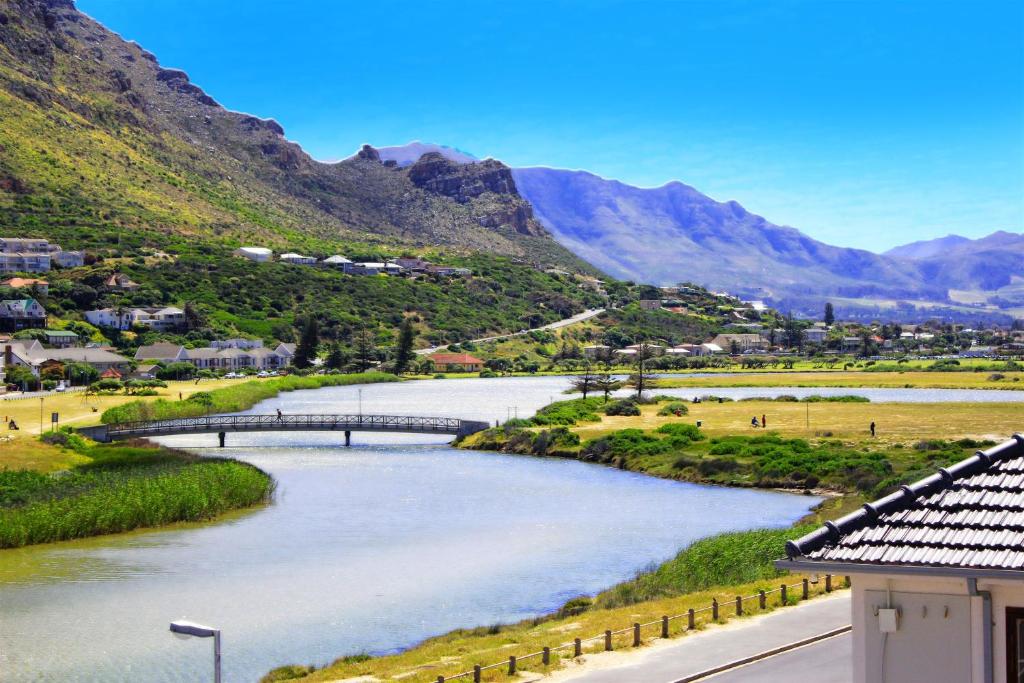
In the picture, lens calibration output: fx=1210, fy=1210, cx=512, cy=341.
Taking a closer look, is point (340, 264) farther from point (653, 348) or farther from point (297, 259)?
point (653, 348)

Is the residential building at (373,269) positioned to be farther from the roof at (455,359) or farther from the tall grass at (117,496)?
the tall grass at (117,496)

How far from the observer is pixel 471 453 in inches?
2800

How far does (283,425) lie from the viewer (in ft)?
241

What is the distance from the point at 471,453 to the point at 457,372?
78.4 metres

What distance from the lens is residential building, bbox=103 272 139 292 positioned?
477 feet

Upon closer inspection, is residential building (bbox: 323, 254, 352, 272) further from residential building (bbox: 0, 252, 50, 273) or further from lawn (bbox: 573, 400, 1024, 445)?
lawn (bbox: 573, 400, 1024, 445)

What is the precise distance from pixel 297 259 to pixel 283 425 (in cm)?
11852

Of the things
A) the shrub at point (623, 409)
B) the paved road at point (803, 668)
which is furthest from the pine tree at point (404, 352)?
the paved road at point (803, 668)

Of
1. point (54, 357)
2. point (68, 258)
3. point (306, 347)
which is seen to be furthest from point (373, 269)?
point (54, 357)

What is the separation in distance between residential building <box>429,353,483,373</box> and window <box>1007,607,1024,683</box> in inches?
5510

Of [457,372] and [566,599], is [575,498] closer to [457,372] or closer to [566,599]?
[566,599]

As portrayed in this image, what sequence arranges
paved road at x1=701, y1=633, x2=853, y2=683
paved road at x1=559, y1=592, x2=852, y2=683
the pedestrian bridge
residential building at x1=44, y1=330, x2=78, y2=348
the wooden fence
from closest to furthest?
paved road at x1=701, y1=633, x2=853, y2=683 < paved road at x1=559, y1=592, x2=852, y2=683 < the wooden fence < the pedestrian bridge < residential building at x1=44, y1=330, x2=78, y2=348

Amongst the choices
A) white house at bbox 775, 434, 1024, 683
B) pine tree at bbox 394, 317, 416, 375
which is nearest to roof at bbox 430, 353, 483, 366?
pine tree at bbox 394, 317, 416, 375

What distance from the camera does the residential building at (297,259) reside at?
613 feet
